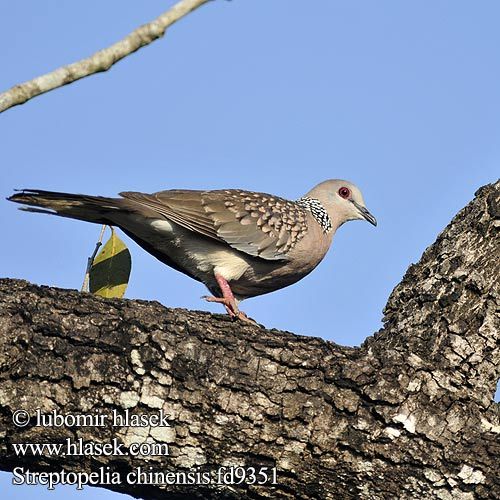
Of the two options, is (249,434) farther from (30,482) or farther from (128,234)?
(128,234)

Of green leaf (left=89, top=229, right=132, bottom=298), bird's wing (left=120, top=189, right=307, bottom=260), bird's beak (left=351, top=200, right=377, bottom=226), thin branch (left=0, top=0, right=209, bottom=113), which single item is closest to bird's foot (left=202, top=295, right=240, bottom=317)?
bird's wing (left=120, top=189, right=307, bottom=260)

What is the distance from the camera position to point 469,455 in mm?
4570

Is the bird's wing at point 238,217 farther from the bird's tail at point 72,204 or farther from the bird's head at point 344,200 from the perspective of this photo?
the bird's head at point 344,200

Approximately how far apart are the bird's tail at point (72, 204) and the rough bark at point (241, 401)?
2.91 feet

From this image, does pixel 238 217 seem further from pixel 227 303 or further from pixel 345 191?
pixel 345 191

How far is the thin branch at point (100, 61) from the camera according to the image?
304 cm

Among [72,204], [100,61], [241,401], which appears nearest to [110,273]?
[72,204]

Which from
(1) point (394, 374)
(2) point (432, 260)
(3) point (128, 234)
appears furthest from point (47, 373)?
(3) point (128, 234)

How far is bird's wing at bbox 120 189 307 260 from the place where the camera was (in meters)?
6.84

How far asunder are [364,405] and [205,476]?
0.80 meters

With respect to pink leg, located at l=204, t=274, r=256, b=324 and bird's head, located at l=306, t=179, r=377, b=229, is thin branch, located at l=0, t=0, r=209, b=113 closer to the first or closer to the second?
pink leg, located at l=204, t=274, r=256, b=324

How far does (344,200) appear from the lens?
862cm

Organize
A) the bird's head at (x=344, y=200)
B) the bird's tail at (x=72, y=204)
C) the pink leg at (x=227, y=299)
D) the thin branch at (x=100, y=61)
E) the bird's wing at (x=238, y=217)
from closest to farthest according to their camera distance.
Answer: the thin branch at (x=100, y=61), the bird's tail at (x=72, y=204), the pink leg at (x=227, y=299), the bird's wing at (x=238, y=217), the bird's head at (x=344, y=200)

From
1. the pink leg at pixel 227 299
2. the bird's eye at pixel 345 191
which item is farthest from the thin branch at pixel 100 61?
the bird's eye at pixel 345 191
